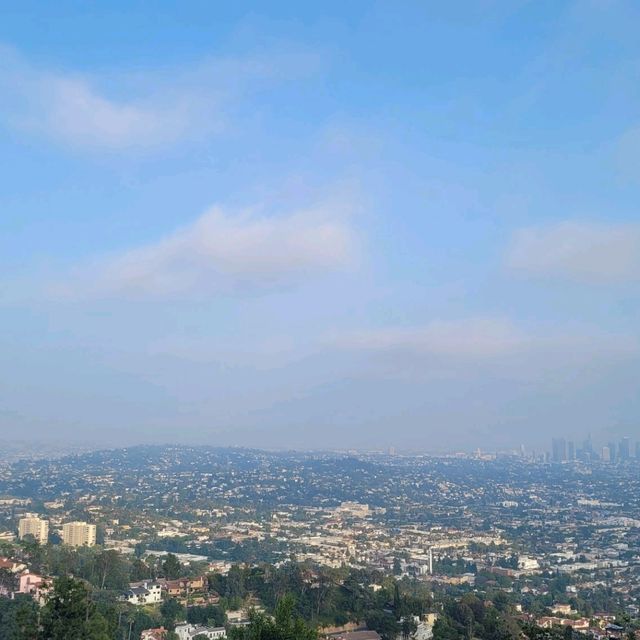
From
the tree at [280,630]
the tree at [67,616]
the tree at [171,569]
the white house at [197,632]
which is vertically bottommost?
the white house at [197,632]

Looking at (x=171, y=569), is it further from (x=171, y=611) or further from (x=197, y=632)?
(x=197, y=632)

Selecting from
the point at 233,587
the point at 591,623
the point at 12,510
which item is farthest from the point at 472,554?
the point at 12,510

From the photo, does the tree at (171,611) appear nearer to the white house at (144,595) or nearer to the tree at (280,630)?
the white house at (144,595)

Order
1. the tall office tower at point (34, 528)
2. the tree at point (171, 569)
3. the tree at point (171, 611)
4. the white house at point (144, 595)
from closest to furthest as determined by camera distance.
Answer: the tree at point (171, 611) → the white house at point (144, 595) → the tree at point (171, 569) → the tall office tower at point (34, 528)

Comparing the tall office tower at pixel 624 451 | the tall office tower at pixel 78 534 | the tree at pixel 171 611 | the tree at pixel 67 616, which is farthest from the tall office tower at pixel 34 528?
the tall office tower at pixel 624 451

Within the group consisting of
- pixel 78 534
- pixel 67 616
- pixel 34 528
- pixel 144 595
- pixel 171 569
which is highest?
pixel 67 616

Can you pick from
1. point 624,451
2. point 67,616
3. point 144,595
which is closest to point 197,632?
point 144,595

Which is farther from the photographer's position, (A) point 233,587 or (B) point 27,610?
(A) point 233,587

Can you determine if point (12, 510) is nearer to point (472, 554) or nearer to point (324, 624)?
point (472, 554)

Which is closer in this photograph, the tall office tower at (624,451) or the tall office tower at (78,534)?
the tall office tower at (78,534)
